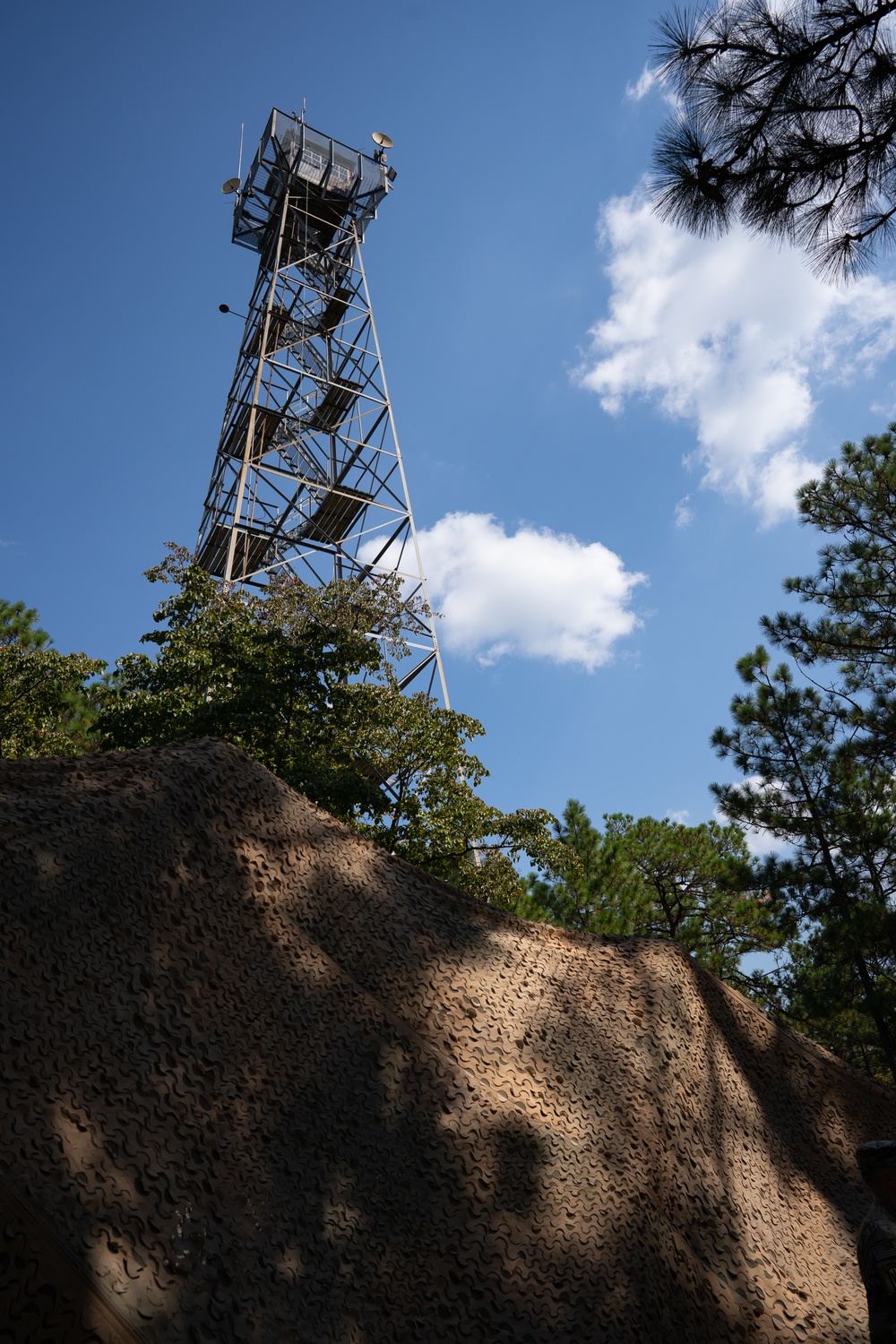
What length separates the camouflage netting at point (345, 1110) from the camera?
9.97 feet

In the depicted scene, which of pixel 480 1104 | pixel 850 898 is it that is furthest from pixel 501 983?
pixel 850 898

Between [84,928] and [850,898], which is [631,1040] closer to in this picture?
Result: [84,928]

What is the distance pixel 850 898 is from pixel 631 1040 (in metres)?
7.26

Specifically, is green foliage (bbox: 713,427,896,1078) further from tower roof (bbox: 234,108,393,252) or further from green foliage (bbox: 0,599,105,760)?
tower roof (bbox: 234,108,393,252)

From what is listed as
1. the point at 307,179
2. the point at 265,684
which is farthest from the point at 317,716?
the point at 307,179

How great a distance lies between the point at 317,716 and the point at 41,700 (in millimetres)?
5040

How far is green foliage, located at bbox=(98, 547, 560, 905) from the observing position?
11805 millimetres

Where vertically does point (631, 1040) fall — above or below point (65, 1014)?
above

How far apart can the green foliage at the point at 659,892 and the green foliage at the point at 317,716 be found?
3.74 metres

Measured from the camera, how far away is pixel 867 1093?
6.17 m

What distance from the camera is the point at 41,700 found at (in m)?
14.6

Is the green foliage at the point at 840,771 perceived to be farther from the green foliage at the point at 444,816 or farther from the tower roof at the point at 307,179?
the tower roof at the point at 307,179

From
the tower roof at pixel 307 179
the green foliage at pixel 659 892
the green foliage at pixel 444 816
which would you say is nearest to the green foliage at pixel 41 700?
the green foliage at pixel 444 816

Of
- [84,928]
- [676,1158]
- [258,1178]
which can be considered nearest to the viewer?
[258,1178]
